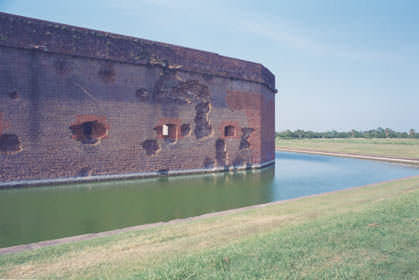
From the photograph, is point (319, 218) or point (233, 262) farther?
point (319, 218)

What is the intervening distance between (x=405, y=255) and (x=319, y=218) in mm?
1846

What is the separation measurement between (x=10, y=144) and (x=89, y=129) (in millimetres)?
2503

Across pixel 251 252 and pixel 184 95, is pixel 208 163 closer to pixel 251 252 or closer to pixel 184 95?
pixel 184 95

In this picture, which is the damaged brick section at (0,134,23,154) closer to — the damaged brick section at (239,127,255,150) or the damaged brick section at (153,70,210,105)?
the damaged brick section at (153,70,210,105)

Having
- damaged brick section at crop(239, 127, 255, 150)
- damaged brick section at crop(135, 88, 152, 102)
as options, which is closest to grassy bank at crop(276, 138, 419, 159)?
damaged brick section at crop(239, 127, 255, 150)

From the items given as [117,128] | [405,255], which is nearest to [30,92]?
[117,128]

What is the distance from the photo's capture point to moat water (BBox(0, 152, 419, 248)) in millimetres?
5656

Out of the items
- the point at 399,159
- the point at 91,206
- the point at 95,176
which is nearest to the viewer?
the point at 91,206

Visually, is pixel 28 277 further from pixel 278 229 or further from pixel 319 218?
pixel 319 218

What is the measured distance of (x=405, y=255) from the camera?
3.11 metres

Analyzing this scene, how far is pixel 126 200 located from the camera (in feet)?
26.0

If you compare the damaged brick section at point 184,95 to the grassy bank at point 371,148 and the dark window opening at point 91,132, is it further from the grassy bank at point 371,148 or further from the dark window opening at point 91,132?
the grassy bank at point 371,148

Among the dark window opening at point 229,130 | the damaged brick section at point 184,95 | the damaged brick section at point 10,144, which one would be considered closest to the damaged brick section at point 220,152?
the dark window opening at point 229,130

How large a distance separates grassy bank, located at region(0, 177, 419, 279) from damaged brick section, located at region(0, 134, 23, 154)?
6768 mm
